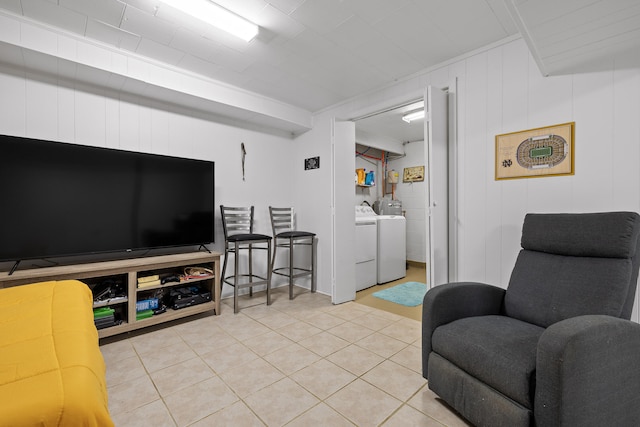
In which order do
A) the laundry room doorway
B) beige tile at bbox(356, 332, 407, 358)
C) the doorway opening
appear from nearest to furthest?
beige tile at bbox(356, 332, 407, 358) < the laundry room doorway < the doorway opening

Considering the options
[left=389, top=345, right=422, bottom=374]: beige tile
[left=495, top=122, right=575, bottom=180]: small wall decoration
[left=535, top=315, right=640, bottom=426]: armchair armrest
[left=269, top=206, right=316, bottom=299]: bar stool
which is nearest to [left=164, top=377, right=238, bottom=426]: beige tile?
[left=389, top=345, right=422, bottom=374]: beige tile

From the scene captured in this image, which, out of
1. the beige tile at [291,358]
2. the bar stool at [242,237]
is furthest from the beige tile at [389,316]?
the bar stool at [242,237]

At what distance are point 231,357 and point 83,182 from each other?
1948 mm

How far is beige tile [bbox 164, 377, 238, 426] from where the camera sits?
5.15 feet

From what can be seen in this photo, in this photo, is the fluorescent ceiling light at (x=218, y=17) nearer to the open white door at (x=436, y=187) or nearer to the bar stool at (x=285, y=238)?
the open white door at (x=436, y=187)

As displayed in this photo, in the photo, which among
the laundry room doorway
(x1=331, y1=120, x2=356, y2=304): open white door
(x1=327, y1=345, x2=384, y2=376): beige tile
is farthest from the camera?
(x1=331, y1=120, x2=356, y2=304): open white door

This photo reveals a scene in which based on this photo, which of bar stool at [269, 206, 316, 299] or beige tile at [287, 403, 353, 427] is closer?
beige tile at [287, 403, 353, 427]

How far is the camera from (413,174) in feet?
18.7

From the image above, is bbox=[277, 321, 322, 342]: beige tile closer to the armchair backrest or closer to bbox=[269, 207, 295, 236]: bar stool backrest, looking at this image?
bbox=[269, 207, 295, 236]: bar stool backrest

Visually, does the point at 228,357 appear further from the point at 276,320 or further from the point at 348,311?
the point at 348,311

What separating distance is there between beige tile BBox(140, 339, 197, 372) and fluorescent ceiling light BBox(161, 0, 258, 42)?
8.26 feet

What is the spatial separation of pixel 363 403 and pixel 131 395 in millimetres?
1407

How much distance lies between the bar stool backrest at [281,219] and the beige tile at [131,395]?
2.22 m

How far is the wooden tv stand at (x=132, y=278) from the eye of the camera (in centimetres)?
216
